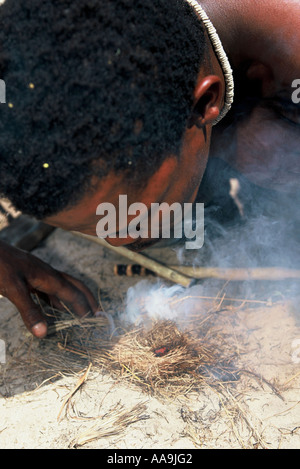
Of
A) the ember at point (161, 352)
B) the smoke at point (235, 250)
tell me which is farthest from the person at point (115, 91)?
the smoke at point (235, 250)

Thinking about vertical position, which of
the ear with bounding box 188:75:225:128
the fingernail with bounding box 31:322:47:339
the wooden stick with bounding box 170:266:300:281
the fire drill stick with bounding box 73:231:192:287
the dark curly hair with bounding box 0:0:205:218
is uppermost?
the dark curly hair with bounding box 0:0:205:218

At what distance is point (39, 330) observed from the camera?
6.36ft

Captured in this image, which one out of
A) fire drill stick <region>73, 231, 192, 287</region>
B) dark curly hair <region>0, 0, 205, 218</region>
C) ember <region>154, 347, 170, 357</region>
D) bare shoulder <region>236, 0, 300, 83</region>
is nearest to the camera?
dark curly hair <region>0, 0, 205, 218</region>

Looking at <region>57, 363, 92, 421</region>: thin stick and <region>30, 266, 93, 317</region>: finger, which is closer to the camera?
<region>57, 363, 92, 421</region>: thin stick

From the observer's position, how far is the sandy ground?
1.60m

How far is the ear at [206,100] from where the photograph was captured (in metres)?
1.32

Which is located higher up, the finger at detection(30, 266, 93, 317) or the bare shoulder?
the bare shoulder

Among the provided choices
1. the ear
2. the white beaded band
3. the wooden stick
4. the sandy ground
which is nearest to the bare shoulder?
the white beaded band

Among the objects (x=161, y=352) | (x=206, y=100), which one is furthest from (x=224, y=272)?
(x=206, y=100)

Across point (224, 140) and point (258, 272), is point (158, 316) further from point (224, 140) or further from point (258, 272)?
point (224, 140)

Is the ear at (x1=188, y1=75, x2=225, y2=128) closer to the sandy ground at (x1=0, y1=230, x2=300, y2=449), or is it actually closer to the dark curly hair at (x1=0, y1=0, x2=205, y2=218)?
the dark curly hair at (x1=0, y1=0, x2=205, y2=218)

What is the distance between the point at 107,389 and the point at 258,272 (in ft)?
3.54

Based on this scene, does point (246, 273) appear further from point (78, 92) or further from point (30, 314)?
point (78, 92)

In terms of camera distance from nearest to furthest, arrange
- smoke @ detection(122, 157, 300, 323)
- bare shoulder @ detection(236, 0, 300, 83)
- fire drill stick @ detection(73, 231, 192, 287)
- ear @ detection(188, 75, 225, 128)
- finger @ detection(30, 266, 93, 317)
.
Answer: ear @ detection(188, 75, 225, 128), bare shoulder @ detection(236, 0, 300, 83), finger @ detection(30, 266, 93, 317), smoke @ detection(122, 157, 300, 323), fire drill stick @ detection(73, 231, 192, 287)
